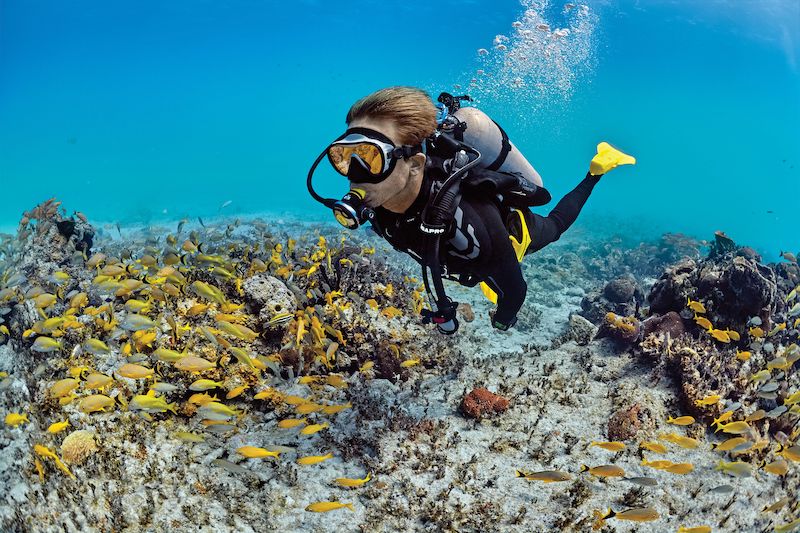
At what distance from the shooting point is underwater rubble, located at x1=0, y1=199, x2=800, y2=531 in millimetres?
4246

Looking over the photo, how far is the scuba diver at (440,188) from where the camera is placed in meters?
3.28

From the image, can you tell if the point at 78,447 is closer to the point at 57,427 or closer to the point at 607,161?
the point at 57,427

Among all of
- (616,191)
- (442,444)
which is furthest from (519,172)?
(616,191)

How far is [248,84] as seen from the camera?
117688 millimetres

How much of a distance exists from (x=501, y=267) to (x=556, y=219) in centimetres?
205

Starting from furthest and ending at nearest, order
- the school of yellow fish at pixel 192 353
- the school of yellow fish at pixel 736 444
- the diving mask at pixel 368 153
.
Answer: the school of yellow fish at pixel 192 353 < the school of yellow fish at pixel 736 444 < the diving mask at pixel 368 153

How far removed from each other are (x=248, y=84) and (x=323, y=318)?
5087 inches

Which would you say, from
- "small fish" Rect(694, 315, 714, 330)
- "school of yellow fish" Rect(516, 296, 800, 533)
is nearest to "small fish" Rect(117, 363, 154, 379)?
"school of yellow fish" Rect(516, 296, 800, 533)

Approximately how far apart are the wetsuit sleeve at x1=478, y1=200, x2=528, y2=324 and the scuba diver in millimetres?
10

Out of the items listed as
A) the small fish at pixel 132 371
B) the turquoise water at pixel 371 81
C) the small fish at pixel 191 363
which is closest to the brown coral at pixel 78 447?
the small fish at pixel 132 371

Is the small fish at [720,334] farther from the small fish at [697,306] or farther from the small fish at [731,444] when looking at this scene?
the small fish at [731,444]

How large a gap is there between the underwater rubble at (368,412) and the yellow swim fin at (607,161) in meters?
2.86

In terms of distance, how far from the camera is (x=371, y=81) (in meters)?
103

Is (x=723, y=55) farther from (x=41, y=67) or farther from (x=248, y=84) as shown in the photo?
(x=41, y=67)
